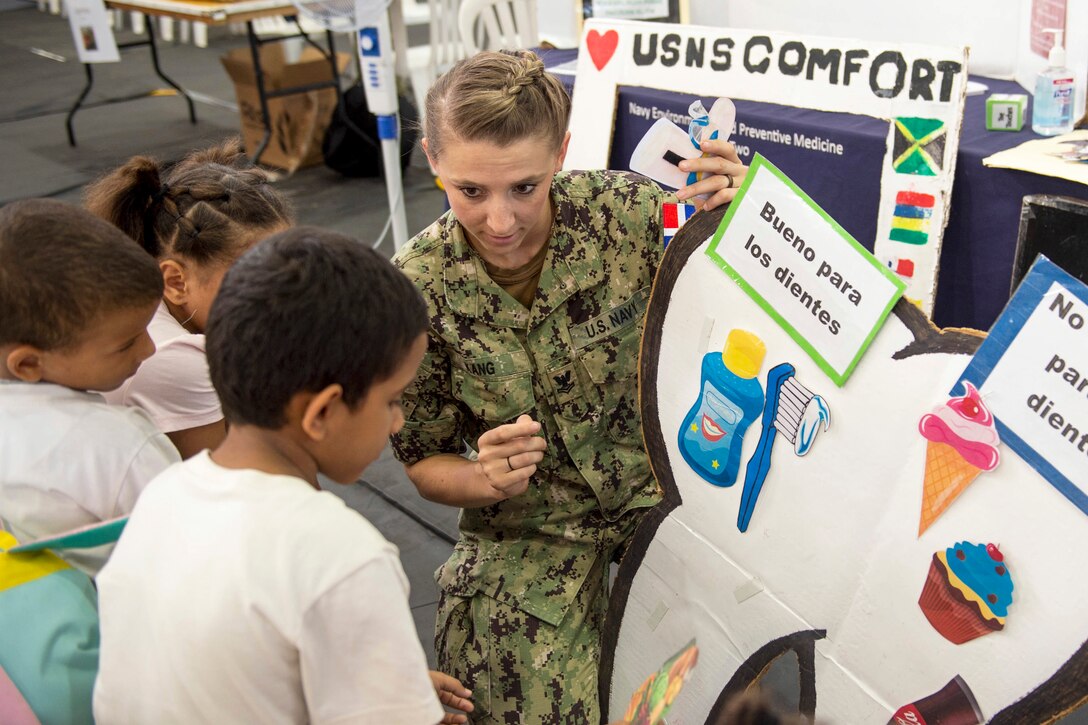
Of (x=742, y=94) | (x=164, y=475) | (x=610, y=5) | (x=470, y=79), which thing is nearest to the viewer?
(x=164, y=475)

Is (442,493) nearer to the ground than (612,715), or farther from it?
farther from it

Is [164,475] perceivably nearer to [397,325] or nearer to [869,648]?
[397,325]

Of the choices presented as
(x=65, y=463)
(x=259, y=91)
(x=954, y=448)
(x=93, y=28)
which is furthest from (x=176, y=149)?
(x=954, y=448)

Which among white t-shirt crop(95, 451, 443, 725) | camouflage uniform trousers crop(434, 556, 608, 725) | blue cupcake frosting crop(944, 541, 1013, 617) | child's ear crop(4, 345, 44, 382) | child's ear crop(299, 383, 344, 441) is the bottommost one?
camouflage uniform trousers crop(434, 556, 608, 725)

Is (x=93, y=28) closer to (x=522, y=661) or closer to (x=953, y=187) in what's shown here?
(x=953, y=187)

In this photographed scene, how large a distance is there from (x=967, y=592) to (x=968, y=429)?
0.61ft

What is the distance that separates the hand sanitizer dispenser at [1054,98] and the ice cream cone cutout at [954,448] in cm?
154

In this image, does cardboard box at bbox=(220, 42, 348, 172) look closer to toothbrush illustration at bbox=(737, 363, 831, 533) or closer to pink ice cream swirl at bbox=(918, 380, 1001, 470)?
toothbrush illustration at bbox=(737, 363, 831, 533)

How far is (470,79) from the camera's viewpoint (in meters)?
1.53

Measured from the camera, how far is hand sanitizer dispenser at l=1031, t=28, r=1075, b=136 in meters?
2.38

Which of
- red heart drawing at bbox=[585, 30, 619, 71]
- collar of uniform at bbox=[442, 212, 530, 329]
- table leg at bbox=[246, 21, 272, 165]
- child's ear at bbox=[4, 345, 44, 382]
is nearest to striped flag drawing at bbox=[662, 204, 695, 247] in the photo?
collar of uniform at bbox=[442, 212, 530, 329]

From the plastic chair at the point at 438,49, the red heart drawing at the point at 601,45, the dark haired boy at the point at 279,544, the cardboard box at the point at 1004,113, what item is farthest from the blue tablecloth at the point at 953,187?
the plastic chair at the point at 438,49

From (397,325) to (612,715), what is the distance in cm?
92

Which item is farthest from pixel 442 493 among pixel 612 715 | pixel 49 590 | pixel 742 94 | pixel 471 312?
pixel 742 94
